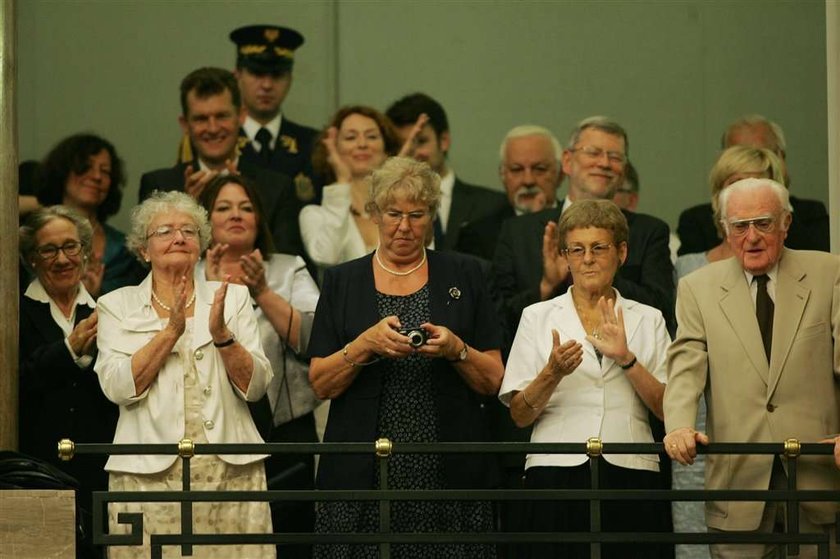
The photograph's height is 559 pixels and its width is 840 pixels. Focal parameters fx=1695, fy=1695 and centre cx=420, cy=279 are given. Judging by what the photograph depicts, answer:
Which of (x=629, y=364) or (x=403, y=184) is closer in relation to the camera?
(x=629, y=364)

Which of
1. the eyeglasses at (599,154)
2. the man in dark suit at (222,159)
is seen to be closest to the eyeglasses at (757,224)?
→ the eyeglasses at (599,154)

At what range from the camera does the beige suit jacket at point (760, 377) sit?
6406mm

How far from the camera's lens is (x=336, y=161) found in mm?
9008

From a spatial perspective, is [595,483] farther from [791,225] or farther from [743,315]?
[791,225]

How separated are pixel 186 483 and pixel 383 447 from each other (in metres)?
0.76

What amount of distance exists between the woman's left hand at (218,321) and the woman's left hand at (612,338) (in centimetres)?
148

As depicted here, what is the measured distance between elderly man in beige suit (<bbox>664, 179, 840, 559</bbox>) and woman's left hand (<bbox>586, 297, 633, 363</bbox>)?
0.75ft

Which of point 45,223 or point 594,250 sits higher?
point 45,223

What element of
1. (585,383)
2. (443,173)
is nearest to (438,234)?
(443,173)

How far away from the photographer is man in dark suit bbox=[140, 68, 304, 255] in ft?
29.3

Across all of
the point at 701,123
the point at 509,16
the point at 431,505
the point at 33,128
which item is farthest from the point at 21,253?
the point at 701,123

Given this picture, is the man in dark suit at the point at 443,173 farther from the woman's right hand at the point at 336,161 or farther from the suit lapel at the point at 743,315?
the suit lapel at the point at 743,315

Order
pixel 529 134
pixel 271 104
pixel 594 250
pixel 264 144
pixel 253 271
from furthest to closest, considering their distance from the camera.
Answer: pixel 271 104
pixel 264 144
pixel 529 134
pixel 253 271
pixel 594 250

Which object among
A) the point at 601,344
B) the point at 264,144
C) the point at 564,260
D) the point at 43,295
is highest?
the point at 264,144
